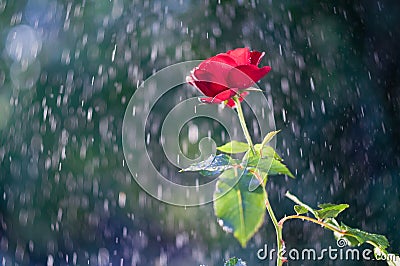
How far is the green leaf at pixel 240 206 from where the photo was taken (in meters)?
0.42

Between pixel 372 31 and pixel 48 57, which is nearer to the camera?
pixel 372 31

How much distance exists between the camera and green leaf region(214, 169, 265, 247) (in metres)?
0.42

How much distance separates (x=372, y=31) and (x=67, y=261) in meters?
1.36

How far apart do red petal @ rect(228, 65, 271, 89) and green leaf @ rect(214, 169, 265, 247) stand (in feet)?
0.23

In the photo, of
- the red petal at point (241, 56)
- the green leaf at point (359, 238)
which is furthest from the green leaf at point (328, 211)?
the red petal at point (241, 56)

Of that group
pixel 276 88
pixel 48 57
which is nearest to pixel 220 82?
pixel 276 88

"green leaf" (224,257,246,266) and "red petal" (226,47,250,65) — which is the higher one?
"red petal" (226,47,250,65)

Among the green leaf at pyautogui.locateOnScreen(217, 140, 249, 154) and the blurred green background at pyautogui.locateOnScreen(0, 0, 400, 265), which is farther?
the blurred green background at pyautogui.locateOnScreen(0, 0, 400, 265)

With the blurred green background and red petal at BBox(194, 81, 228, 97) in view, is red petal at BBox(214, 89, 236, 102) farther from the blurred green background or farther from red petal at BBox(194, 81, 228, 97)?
the blurred green background

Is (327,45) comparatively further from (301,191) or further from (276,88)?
(301,191)

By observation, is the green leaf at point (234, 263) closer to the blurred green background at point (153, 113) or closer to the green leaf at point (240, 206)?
the green leaf at point (240, 206)

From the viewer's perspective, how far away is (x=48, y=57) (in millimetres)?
2232

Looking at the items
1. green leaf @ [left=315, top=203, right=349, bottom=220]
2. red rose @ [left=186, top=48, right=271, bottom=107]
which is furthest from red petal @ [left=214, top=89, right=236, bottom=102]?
green leaf @ [left=315, top=203, right=349, bottom=220]

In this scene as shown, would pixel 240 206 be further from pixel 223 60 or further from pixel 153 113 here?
pixel 153 113
